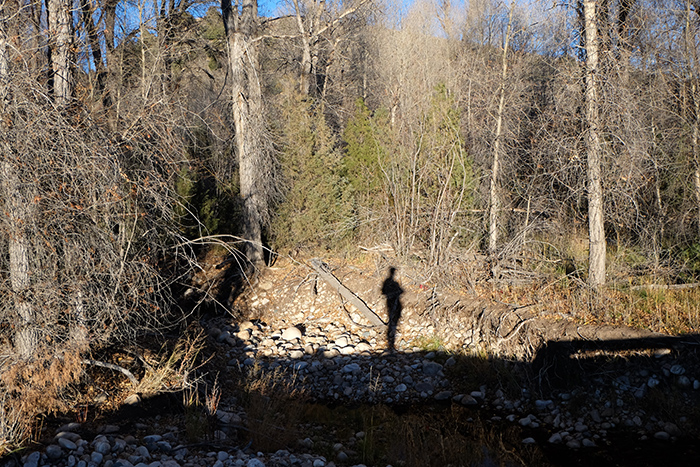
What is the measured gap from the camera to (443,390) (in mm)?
7926

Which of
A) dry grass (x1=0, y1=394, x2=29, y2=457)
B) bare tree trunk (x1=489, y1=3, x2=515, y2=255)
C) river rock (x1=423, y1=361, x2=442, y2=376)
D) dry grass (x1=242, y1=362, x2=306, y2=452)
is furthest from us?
bare tree trunk (x1=489, y1=3, x2=515, y2=255)

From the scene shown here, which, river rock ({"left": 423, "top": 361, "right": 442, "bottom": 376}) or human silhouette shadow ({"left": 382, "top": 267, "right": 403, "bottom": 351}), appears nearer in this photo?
river rock ({"left": 423, "top": 361, "right": 442, "bottom": 376})

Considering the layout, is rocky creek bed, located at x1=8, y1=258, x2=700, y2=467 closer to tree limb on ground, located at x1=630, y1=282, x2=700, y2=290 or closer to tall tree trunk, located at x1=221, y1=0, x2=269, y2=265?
tree limb on ground, located at x1=630, y1=282, x2=700, y2=290

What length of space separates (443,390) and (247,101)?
7.26 metres

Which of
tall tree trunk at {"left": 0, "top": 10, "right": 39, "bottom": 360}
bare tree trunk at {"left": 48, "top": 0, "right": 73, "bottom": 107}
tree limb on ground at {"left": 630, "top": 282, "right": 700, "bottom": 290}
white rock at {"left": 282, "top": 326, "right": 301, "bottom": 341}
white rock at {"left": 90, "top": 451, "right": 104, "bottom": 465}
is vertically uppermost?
bare tree trunk at {"left": 48, "top": 0, "right": 73, "bottom": 107}

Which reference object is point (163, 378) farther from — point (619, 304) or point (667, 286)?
point (667, 286)

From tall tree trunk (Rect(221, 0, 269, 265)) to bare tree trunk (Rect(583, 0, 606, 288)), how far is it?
6463 millimetres

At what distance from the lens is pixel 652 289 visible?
8203 mm

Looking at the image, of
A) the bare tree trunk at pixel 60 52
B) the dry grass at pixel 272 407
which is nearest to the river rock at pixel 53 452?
the dry grass at pixel 272 407

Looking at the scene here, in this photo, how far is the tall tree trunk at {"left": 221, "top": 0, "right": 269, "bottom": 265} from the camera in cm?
1129

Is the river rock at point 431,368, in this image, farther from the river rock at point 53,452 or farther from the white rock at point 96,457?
the river rock at point 53,452

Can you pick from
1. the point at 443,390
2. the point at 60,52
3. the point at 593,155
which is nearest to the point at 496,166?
the point at 593,155

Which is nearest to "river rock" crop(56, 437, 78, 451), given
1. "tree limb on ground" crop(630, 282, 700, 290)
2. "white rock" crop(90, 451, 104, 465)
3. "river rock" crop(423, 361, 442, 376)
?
"white rock" crop(90, 451, 104, 465)

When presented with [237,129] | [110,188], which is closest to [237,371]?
[110,188]
